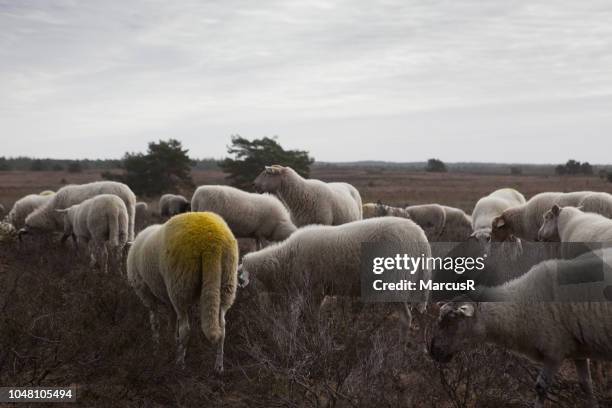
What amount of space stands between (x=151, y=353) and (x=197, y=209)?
21.9 feet

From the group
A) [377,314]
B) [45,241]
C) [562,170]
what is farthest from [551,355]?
[562,170]

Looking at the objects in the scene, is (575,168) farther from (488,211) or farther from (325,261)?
(325,261)

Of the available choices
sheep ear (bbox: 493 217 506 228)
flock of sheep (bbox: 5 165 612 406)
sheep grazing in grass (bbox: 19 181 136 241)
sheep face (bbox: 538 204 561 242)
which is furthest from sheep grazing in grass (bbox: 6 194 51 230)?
sheep face (bbox: 538 204 561 242)

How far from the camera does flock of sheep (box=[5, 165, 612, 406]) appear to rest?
5000mm

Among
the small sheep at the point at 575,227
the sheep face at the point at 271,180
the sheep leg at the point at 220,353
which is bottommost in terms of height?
the sheep leg at the point at 220,353

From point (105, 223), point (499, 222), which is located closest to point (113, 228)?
point (105, 223)

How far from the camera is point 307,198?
1177 centimetres

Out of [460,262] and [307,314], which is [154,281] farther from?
[460,262]

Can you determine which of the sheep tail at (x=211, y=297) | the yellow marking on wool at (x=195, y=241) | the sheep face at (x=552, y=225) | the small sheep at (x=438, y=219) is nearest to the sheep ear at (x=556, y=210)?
the sheep face at (x=552, y=225)

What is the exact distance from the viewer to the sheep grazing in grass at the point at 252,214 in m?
11.8

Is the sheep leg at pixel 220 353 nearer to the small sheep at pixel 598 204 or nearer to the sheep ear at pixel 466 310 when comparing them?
the sheep ear at pixel 466 310

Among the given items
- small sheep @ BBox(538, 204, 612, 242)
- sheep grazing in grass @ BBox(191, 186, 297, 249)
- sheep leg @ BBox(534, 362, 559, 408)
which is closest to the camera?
sheep leg @ BBox(534, 362, 559, 408)

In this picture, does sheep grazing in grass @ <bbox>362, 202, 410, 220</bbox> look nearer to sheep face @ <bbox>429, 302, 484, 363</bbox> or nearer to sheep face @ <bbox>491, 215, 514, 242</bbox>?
sheep face @ <bbox>491, 215, 514, 242</bbox>

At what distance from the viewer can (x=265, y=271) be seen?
23.5 ft
